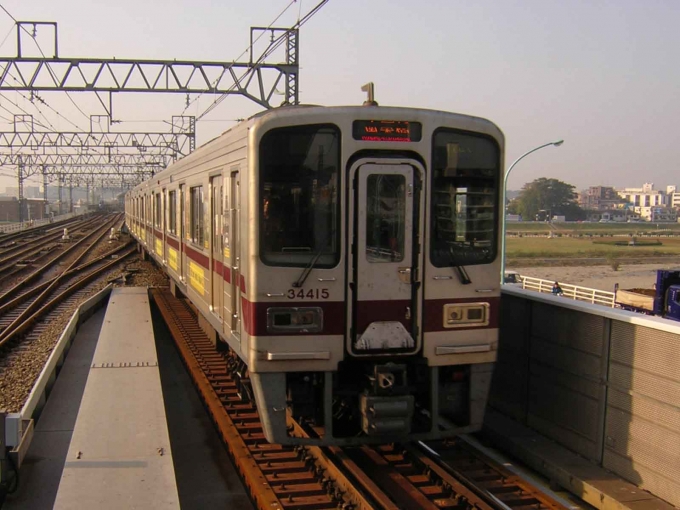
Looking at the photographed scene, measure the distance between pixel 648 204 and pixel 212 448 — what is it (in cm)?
20971

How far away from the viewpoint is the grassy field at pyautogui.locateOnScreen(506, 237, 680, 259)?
182 feet

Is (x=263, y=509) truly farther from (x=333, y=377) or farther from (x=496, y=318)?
(x=496, y=318)

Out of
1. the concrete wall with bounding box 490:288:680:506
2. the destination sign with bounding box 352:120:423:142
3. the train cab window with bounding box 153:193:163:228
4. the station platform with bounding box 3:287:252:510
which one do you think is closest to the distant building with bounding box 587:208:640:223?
the train cab window with bounding box 153:193:163:228

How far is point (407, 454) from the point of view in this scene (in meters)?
6.57

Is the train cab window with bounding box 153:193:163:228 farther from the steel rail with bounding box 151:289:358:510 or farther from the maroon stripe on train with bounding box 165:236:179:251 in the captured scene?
the steel rail with bounding box 151:289:358:510

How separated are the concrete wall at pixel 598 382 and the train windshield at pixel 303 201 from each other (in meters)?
2.40

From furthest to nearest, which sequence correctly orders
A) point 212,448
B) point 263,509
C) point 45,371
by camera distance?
point 45,371 < point 212,448 < point 263,509

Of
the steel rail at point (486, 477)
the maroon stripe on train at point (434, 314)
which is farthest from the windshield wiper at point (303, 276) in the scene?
the steel rail at point (486, 477)

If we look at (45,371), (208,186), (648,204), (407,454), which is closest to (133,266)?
(45,371)

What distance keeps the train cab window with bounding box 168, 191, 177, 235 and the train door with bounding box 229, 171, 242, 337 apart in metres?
5.94

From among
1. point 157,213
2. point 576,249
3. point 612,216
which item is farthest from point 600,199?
point 157,213

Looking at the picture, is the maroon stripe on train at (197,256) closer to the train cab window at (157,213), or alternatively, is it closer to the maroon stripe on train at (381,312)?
the maroon stripe on train at (381,312)

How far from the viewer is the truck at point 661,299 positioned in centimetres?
1889

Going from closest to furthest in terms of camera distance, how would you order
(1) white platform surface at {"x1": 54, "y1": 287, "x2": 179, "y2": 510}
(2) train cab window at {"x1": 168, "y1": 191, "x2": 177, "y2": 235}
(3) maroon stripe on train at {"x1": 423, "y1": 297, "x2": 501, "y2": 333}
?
(1) white platform surface at {"x1": 54, "y1": 287, "x2": 179, "y2": 510}
(3) maroon stripe on train at {"x1": 423, "y1": 297, "x2": 501, "y2": 333}
(2) train cab window at {"x1": 168, "y1": 191, "x2": 177, "y2": 235}
